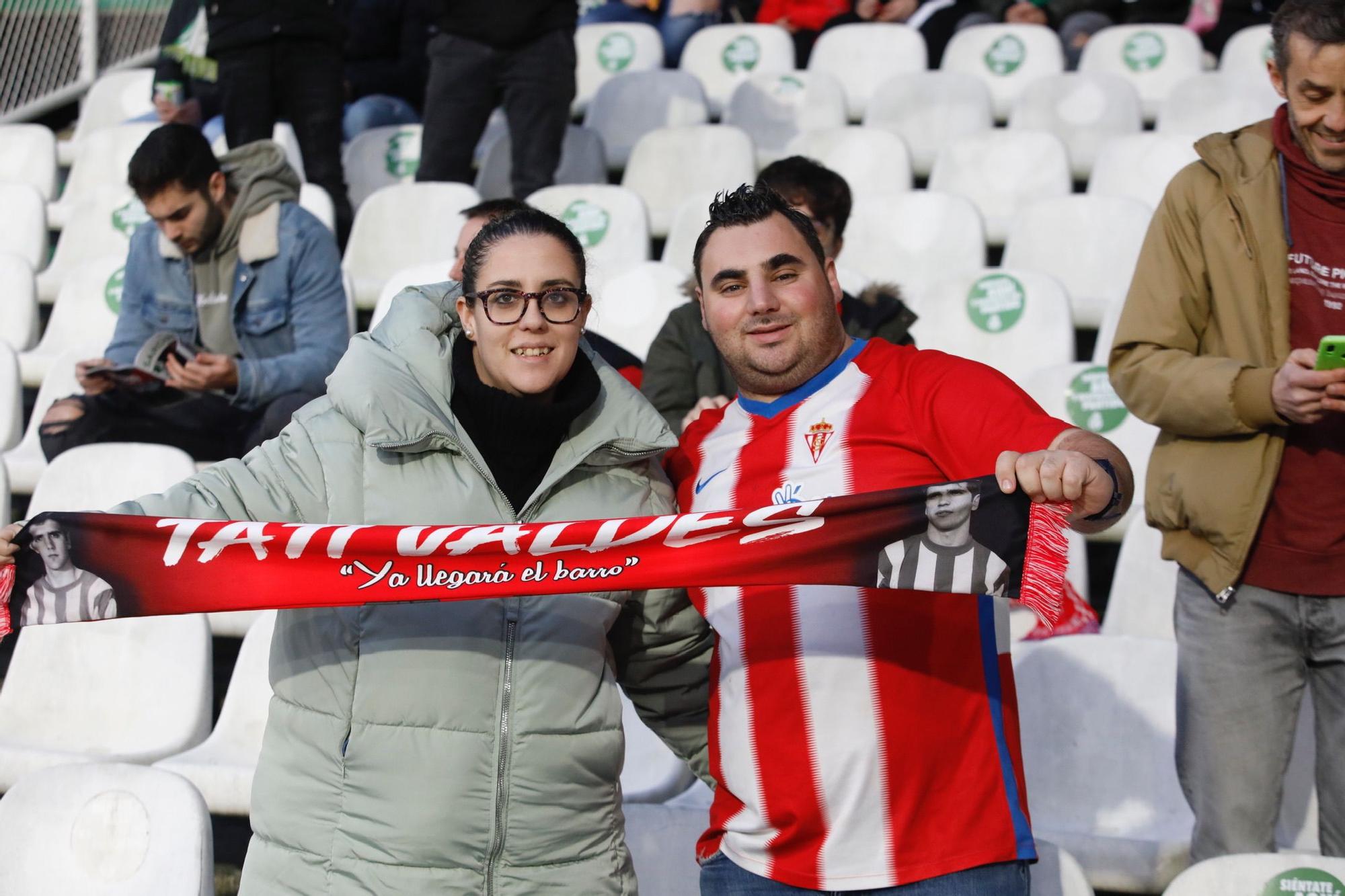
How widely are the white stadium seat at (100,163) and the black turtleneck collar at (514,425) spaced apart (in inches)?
201

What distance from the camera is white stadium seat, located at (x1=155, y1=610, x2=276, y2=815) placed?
3.47 meters

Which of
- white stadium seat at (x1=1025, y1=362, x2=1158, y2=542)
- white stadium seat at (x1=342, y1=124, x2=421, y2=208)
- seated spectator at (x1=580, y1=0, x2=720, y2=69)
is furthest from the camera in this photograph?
seated spectator at (x1=580, y1=0, x2=720, y2=69)

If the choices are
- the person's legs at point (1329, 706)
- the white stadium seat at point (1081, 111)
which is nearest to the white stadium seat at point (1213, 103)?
the white stadium seat at point (1081, 111)

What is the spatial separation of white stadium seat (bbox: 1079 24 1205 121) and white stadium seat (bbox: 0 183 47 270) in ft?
16.1

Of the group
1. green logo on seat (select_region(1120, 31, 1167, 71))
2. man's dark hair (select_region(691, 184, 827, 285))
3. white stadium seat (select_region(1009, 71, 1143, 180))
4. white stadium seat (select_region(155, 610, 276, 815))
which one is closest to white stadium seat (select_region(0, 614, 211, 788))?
white stadium seat (select_region(155, 610, 276, 815))

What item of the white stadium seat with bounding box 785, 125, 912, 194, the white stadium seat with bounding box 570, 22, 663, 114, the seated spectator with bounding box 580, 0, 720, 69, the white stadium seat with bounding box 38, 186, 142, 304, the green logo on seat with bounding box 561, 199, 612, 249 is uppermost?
the seated spectator with bounding box 580, 0, 720, 69

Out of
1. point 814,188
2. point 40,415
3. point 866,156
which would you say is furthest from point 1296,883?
point 866,156

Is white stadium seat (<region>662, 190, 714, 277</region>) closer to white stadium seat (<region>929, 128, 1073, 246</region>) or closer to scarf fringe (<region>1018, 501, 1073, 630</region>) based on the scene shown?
white stadium seat (<region>929, 128, 1073, 246</region>)

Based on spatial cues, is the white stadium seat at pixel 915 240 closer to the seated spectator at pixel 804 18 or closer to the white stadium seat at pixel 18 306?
the seated spectator at pixel 804 18

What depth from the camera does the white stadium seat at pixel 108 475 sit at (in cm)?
397

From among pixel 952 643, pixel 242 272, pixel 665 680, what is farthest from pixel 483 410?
pixel 242 272

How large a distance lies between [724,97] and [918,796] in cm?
607

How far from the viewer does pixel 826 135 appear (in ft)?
20.6

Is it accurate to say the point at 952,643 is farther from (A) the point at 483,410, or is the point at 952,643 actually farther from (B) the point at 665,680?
(A) the point at 483,410
